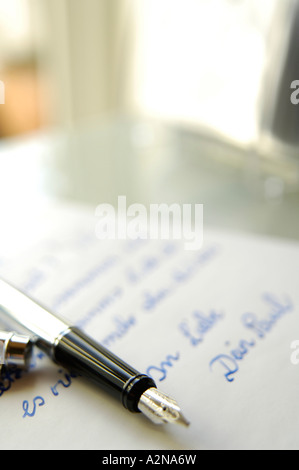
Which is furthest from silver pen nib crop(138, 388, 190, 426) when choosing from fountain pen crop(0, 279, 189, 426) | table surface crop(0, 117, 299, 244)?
table surface crop(0, 117, 299, 244)

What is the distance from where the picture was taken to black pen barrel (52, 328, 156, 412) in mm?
211

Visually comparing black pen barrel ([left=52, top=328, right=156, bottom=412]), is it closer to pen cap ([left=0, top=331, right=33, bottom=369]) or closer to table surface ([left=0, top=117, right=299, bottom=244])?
pen cap ([left=0, top=331, right=33, bottom=369])

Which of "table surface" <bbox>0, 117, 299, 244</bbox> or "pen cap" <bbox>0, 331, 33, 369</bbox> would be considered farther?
"table surface" <bbox>0, 117, 299, 244</bbox>

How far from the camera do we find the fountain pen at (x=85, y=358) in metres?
0.20

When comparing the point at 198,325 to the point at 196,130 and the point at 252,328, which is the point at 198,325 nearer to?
the point at 252,328

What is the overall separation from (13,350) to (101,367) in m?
0.05

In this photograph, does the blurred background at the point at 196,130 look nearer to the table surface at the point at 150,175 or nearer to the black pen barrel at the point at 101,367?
the table surface at the point at 150,175

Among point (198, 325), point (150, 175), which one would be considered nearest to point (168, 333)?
point (198, 325)

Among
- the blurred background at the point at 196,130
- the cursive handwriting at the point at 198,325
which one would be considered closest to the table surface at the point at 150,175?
the blurred background at the point at 196,130

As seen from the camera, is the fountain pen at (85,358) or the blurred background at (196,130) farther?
the blurred background at (196,130)

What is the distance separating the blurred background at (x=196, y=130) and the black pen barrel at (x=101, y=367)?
0.20 meters

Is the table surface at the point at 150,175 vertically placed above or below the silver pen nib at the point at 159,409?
below

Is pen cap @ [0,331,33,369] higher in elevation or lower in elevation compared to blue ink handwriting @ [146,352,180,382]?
higher

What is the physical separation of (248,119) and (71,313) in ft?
0.85
